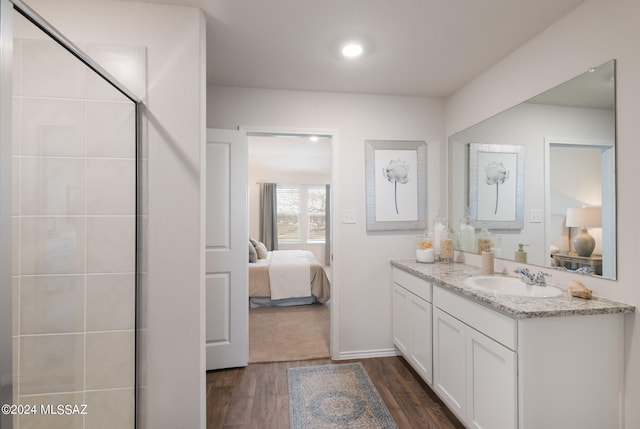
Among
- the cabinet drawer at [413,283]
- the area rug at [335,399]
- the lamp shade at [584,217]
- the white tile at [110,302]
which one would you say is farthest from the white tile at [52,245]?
the lamp shade at [584,217]

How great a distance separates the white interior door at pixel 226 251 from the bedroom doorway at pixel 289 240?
236 millimetres

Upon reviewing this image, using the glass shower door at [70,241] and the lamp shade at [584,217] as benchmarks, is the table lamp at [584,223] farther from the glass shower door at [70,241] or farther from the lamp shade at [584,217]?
the glass shower door at [70,241]

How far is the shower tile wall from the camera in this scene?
0.96 metres

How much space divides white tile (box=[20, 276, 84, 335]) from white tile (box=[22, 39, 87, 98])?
2.14ft

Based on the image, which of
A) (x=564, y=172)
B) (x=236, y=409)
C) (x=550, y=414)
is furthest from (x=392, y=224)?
(x=236, y=409)

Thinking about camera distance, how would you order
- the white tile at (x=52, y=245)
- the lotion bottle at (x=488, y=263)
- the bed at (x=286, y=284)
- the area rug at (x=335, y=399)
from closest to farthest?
the white tile at (x=52, y=245)
the area rug at (x=335, y=399)
the lotion bottle at (x=488, y=263)
the bed at (x=286, y=284)

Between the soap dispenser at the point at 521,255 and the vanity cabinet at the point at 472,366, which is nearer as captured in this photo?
the vanity cabinet at the point at 472,366

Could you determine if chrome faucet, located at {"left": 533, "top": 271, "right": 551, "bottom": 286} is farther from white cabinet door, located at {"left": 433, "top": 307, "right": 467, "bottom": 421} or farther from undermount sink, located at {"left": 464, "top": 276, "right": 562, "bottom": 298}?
white cabinet door, located at {"left": 433, "top": 307, "right": 467, "bottom": 421}

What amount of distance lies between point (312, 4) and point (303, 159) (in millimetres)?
4269

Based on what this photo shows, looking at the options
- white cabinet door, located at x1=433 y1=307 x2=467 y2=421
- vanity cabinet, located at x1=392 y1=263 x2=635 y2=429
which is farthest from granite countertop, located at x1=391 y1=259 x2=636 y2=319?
white cabinet door, located at x1=433 y1=307 x2=467 y2=421

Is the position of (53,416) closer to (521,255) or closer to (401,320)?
(401,320)

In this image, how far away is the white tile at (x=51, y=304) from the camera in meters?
0.97

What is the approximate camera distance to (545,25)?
1.69m

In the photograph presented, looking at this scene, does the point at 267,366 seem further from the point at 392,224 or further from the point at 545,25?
the point at 545,25
